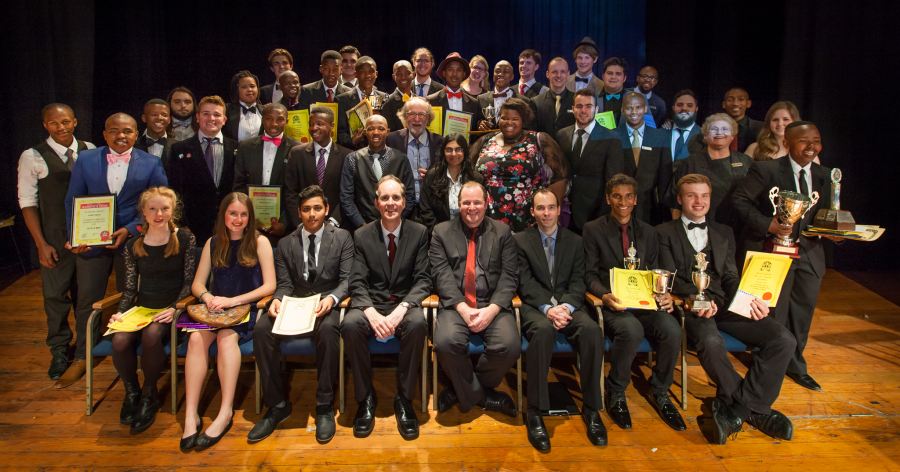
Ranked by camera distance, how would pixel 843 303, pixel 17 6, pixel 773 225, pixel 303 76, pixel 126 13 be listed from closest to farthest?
pixel 773 225, pixel 843 303, pixel 17 6, pixel 126 13, pixel 303 76

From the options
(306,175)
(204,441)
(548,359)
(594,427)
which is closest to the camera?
(204,441)

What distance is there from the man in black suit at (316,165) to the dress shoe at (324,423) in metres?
1.56

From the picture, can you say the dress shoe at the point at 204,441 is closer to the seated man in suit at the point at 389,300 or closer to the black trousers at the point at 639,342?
the seated man in suit at the point at 389,300

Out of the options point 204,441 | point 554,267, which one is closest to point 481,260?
point 554,267

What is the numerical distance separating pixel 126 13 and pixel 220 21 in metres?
1.16

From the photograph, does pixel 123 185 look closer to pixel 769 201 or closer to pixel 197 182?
pixel 197 182

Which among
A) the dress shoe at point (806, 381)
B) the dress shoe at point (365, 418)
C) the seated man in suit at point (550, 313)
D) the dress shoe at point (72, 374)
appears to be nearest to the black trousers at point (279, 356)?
the dress shoe at point (365, 418)

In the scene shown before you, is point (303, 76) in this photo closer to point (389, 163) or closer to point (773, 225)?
point (389, 163)

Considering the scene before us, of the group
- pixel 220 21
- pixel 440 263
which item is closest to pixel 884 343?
pixel 440 263

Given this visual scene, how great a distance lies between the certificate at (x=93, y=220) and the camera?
12.3 ft

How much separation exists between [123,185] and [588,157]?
3.48 m

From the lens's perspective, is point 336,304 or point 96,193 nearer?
point 336,304

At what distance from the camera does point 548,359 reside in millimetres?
3396

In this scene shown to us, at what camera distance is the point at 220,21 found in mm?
7836
